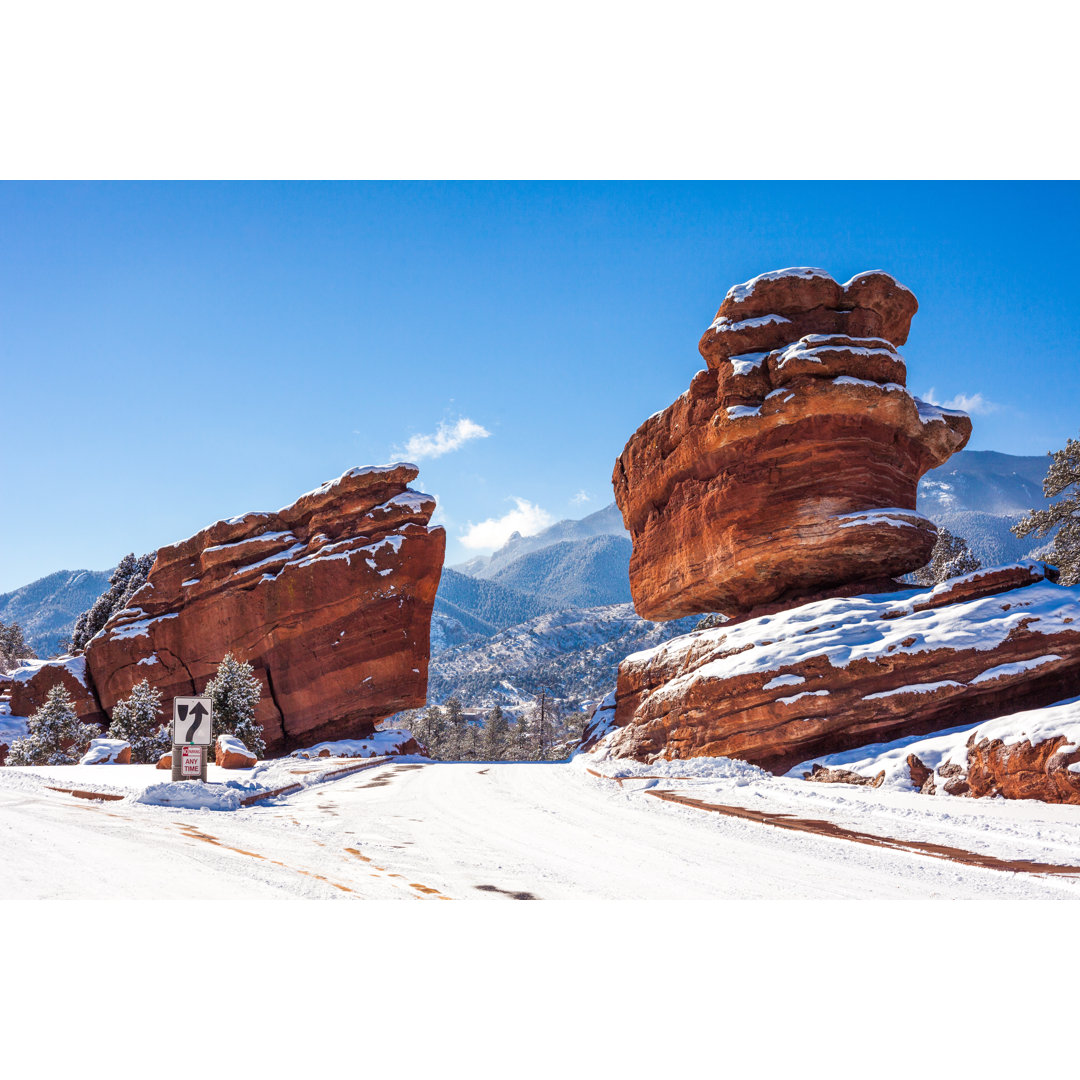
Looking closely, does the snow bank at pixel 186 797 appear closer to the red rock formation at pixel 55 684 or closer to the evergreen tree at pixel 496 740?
the red rock formation at pixel 55 684

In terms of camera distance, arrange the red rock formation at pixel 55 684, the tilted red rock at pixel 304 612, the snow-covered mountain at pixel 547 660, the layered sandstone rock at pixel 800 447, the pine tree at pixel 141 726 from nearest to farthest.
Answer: the layered sandstone rock at pixel 800 447
the pine tree at pixel 141 726
the tilted red rock at pixel 304 612
the red rock formation at pixel 55 684
the snow-covered mountain at pixel 547 660

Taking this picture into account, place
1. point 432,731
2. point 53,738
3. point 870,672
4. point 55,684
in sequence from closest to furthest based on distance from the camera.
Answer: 1. point 870,672
2. point 53,738
3. point 55,684
4. point 432,731

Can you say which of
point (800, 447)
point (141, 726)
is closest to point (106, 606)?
point (141, 726)

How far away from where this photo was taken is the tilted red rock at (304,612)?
3969 centimetres

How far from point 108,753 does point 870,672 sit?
76.1ft

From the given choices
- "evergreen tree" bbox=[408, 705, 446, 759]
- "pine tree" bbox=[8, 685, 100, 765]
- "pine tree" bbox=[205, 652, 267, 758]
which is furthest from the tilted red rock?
"evergreen tree" bbox=[408, 705, 446, 759]

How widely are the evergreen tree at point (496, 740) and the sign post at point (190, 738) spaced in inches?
2377

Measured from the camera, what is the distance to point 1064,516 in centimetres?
3145

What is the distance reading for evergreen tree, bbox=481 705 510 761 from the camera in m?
71.9

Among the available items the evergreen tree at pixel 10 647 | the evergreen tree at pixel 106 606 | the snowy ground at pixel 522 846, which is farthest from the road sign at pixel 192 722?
the evergreen tree at pixel 10 647

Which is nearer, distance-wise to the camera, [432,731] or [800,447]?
[800,447]

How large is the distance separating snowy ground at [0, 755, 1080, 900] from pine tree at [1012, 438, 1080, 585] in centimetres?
2675

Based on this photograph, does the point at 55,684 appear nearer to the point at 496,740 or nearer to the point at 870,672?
the point at 496,740

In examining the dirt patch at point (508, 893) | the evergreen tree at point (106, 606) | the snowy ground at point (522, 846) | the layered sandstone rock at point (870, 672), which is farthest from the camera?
the evergreen tree at point (106, 606)
